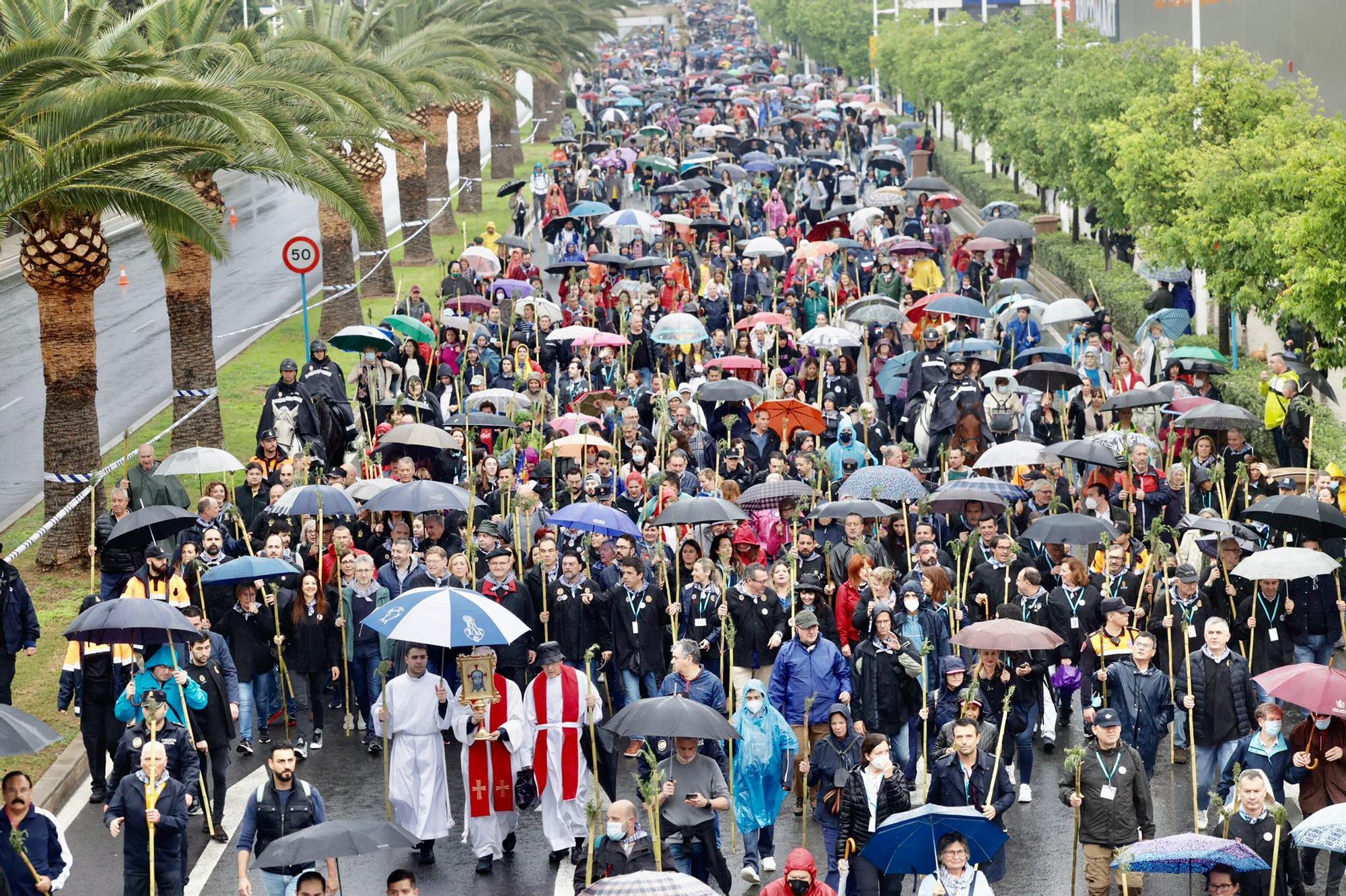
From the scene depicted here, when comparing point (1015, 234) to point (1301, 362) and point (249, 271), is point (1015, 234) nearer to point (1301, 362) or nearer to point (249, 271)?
point (1301, 362)

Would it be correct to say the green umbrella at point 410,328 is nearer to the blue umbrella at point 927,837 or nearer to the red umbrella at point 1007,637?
the red umbrella at point 1007,637

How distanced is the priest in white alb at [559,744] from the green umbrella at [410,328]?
11.3 meters

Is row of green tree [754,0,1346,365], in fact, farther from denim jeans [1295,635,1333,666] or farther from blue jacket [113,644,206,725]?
blue jacket [113,644,206,725]

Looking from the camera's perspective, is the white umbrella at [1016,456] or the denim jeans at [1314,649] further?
the white umbrella at [1016,456]

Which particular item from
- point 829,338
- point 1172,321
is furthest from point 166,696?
point 1172,321

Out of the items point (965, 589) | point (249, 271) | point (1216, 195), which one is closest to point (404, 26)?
point (249, 271)

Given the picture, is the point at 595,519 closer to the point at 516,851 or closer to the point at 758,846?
the point at 516,851

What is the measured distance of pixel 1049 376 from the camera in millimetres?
22156

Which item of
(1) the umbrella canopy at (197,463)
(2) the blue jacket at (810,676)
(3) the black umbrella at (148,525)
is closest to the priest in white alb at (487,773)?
(2) the blue jacket at (810,676)

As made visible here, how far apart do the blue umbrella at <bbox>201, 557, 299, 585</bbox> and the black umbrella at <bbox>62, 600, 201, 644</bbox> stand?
1.67 meters

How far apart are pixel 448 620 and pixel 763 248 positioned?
63.9 feet

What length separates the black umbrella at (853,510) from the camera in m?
16.8

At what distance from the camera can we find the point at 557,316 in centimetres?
2747

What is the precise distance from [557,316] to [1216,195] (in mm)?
8938
